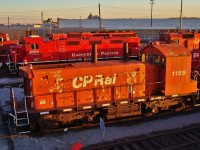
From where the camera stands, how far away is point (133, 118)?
14602 mm

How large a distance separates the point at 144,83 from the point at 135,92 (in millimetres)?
649

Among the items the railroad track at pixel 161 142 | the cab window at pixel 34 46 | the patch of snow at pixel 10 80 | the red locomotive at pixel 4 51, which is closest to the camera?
the railroad track at pixel 161 142

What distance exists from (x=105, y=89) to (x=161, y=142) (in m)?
3.72

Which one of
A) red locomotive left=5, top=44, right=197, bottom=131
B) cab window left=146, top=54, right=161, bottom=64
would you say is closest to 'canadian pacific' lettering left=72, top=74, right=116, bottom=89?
red locomotive left=5, top=44, right=197, bottom=131

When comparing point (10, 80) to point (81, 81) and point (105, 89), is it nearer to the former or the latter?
point (81, 81)

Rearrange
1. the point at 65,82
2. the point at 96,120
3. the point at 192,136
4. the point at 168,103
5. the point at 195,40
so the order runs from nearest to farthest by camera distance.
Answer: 1. the point at 192,136
2. the point at 65,82
3. the point at 96,120
4. the point at 168,103
5. the point at 195,40

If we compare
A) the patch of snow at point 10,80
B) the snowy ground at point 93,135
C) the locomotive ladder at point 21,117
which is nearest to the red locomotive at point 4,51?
the patch of snow at point 10,80

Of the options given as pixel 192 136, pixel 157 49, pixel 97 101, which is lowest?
pixel 192 136

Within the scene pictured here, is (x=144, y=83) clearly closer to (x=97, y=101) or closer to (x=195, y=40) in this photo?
(x=97, y=101)

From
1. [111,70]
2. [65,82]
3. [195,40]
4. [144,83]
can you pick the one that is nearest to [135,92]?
[144,83]

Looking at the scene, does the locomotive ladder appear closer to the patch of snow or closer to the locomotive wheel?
the locomotive wheel

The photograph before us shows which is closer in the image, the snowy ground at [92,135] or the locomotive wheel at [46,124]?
the snowy ground at [92,135]

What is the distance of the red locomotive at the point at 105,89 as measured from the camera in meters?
12.8

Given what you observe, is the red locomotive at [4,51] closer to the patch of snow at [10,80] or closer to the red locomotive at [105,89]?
the patch of snow at [10,80]
